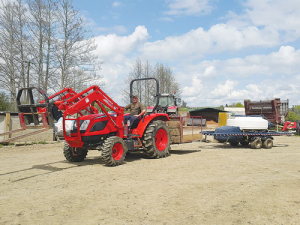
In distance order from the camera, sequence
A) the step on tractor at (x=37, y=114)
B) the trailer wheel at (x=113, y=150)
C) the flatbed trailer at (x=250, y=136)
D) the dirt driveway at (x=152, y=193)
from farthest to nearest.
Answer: the flatbed trailer at (x=250, y=136) → the trailer wheel at (x=113, y=150) → the step on tractor at (x=37, y=114) → the dirt driveway at (x=152, y=193)

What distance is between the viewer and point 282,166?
8055mm

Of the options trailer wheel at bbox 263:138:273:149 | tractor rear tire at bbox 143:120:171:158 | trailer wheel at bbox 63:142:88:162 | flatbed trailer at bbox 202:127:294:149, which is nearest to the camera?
trailer wheel at bbox 63:142:88:162

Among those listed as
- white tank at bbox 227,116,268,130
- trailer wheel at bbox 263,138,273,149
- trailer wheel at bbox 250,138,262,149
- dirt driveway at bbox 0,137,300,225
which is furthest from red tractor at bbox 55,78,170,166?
trailer wheel at bbox 263,138,273,149

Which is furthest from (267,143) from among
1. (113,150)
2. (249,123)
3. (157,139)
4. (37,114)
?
(37,114)

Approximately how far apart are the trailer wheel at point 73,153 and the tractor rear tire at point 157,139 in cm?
188

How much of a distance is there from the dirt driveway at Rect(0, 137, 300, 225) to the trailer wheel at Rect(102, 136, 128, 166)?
24cm

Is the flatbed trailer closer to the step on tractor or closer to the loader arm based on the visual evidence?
the loader arm

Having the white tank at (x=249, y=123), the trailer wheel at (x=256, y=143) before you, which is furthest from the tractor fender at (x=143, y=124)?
the trailer wheel at (x=256, y=143)

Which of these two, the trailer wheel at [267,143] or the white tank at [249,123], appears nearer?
the white tank at [249,123]

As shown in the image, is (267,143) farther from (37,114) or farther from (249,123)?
(37,114)

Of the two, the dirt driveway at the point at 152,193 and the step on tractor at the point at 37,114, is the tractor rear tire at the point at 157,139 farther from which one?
the step on tractor at the point at 37,114

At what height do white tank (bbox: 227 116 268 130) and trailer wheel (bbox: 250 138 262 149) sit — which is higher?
white tank (bbox: 227 116 268 130)

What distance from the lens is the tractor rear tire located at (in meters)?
9.20

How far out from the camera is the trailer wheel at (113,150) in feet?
25.9
